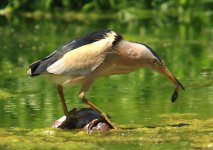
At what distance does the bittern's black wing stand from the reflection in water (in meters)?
0.67

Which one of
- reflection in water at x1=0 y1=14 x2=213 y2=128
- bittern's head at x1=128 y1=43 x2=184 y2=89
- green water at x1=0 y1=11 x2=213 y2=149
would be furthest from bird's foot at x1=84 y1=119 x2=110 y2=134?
bittern's head at x1=128 y1=43 x2=184 y2=89

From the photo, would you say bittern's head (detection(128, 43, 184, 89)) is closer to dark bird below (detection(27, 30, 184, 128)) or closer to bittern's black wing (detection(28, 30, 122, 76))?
dark bird below (detection(27, 30, 184, 128))

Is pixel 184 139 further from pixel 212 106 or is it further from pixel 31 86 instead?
pixel 31 86

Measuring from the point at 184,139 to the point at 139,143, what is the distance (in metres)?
0.45

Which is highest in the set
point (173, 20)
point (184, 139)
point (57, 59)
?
point (57, 59)

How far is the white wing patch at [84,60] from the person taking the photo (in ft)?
27.6

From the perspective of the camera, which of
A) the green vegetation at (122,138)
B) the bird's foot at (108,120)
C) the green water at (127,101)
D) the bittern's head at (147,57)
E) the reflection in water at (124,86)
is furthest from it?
the reflection in water at (124,86)

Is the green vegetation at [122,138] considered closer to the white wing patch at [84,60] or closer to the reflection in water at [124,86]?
the reflection in water at [124,86]

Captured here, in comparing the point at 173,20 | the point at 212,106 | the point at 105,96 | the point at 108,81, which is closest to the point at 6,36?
the point at 173,20

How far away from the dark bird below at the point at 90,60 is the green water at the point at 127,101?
1.86 ft

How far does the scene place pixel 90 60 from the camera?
8.42m

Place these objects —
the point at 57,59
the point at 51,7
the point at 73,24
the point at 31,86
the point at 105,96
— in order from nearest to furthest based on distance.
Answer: the point at 57,59 → the point at 105,96 → the point at 31,86 → the point at 73,24 → the point at 51,7

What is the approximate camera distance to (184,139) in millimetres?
7797

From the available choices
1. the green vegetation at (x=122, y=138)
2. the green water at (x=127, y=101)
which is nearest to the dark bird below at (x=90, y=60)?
the green vegetation at (x=122, y=138)
